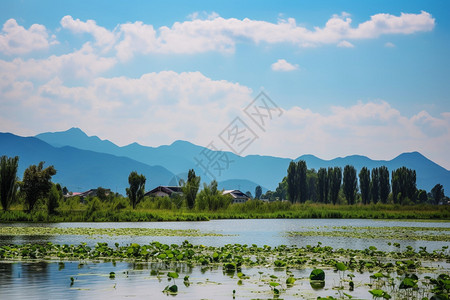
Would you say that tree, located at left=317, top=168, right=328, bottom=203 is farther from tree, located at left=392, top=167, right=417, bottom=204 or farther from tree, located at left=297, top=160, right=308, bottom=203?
tree, located at left=392, top=167, right=417, bottom=204

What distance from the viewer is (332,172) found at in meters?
93.8

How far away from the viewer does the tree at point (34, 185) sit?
141ft

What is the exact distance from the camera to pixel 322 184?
94625 mm

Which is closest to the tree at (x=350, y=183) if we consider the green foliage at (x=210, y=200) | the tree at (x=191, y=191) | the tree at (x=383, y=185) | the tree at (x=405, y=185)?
the tree at (x=383, y=185)

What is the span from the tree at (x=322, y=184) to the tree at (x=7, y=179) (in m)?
63.9

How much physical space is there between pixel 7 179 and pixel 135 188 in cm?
1362

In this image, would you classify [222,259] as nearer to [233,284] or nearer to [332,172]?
[233,284]

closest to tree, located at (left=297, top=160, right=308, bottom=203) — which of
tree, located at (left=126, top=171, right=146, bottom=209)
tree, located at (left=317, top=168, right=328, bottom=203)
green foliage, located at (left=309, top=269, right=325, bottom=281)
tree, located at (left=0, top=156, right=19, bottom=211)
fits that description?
tree, located at (left=317, top=168, right=328, bottom=203)

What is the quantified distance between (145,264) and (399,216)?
48.7m

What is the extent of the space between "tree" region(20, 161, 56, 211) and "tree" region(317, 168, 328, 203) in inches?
2413

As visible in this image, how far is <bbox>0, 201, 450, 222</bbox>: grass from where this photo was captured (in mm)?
41875

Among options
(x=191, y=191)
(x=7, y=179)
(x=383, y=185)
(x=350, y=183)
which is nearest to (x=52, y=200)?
(x=7, y=179)

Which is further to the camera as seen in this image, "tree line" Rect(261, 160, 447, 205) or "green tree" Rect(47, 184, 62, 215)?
"tree line" Rect(261, 160, 447, 205)

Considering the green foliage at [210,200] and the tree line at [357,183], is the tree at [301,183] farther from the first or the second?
the green foliage at [210,200]
